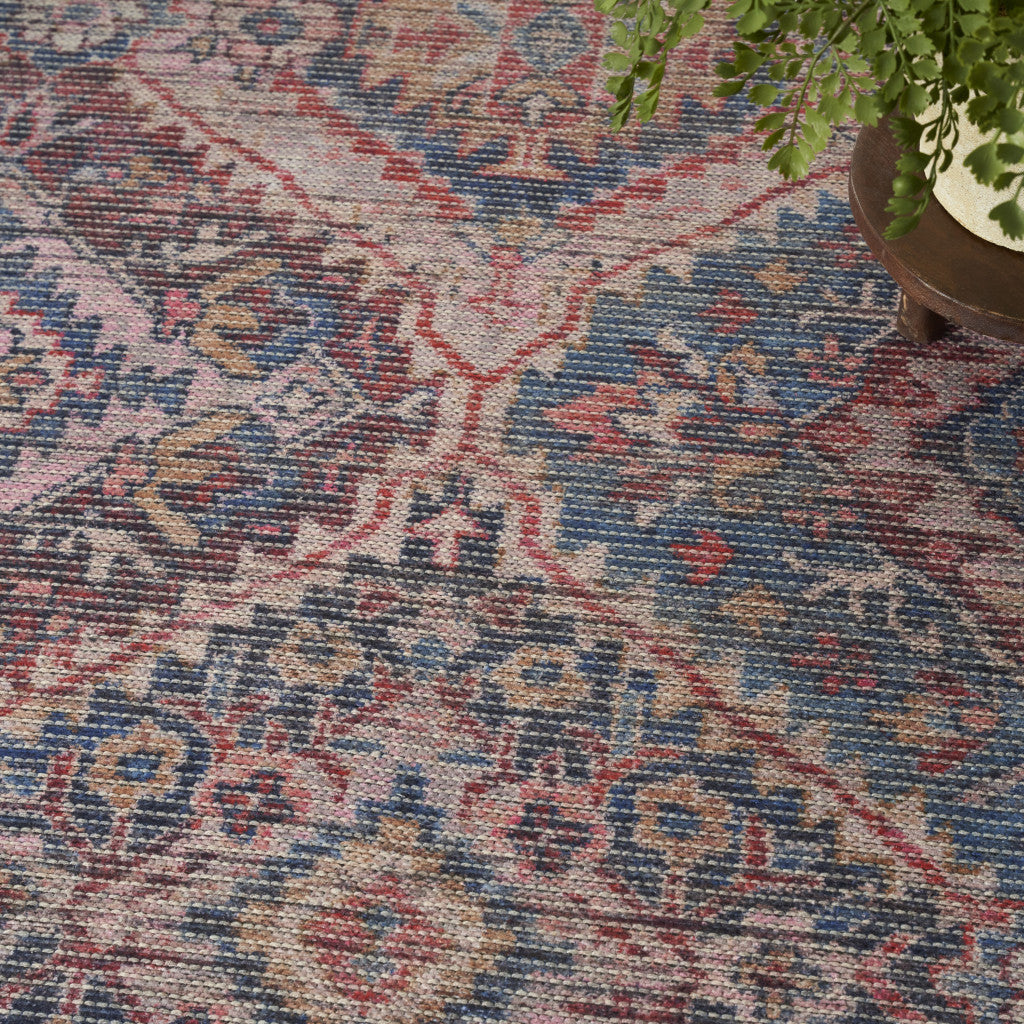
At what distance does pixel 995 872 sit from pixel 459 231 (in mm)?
963

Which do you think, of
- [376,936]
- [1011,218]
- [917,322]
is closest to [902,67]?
[1011,218]

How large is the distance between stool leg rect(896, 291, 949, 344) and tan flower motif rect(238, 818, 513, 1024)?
0.80m

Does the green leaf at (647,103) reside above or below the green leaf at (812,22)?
below

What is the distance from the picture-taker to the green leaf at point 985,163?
652 millimetres

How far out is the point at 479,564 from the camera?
1.23m

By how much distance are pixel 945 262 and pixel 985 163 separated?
0.33 m

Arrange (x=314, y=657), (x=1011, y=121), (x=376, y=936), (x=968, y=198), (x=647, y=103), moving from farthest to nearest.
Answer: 1. (x=314, y=657)
2. (x=376, y=936)
3. (x=968, y=198)
4. (x=647, y=103)
5. (x=1011, y=121)

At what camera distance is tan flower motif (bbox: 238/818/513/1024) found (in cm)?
107

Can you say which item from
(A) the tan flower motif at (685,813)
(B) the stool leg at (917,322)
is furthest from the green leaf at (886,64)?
(A) the tan flower motif at (685,813)

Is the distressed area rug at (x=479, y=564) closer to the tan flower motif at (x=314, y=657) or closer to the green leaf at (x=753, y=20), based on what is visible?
the tan flower motif at (x=314, y=657)

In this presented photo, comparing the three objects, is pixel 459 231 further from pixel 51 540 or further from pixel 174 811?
pixel 174 811

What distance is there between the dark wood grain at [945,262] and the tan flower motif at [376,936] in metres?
0.73

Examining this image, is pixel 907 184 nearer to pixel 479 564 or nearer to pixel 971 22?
pixel 971 22

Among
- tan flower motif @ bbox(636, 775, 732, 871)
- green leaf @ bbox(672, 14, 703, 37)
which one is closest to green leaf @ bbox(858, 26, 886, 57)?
green leaf @ bbox(672, 14, 703, 37)
